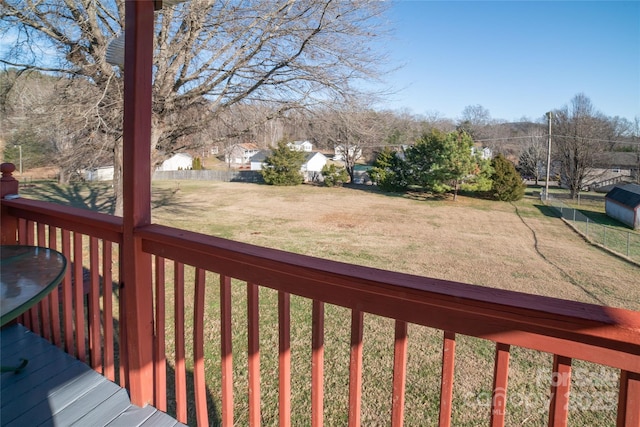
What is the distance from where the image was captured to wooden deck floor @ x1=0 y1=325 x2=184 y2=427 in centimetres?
133

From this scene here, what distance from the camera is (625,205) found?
41.2ft

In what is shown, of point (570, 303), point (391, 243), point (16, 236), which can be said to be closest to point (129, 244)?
point (16, 236)

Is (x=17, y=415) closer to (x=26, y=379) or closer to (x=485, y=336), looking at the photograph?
(x=26, y=379)

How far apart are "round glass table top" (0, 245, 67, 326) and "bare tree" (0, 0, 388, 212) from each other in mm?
3821

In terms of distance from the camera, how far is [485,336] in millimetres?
762

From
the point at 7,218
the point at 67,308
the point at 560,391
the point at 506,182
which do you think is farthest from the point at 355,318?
the point at 506,182

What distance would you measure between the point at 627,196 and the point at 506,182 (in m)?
4.48

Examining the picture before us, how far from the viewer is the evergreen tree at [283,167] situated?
21.3 metres

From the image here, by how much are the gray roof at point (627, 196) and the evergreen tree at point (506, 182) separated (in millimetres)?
3420

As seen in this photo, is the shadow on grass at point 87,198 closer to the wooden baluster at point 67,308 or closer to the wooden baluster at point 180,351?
the wooden baluster at point 67,308

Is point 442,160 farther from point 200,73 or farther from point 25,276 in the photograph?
point 25,276

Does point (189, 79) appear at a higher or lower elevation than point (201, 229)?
higher

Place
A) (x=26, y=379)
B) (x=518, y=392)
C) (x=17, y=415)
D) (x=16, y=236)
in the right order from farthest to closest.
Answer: (x=518, y=392) < (x=16, y=236) < (x=26, y=379) < (x=17, y=415)

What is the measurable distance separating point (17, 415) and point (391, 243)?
7.69 metres
